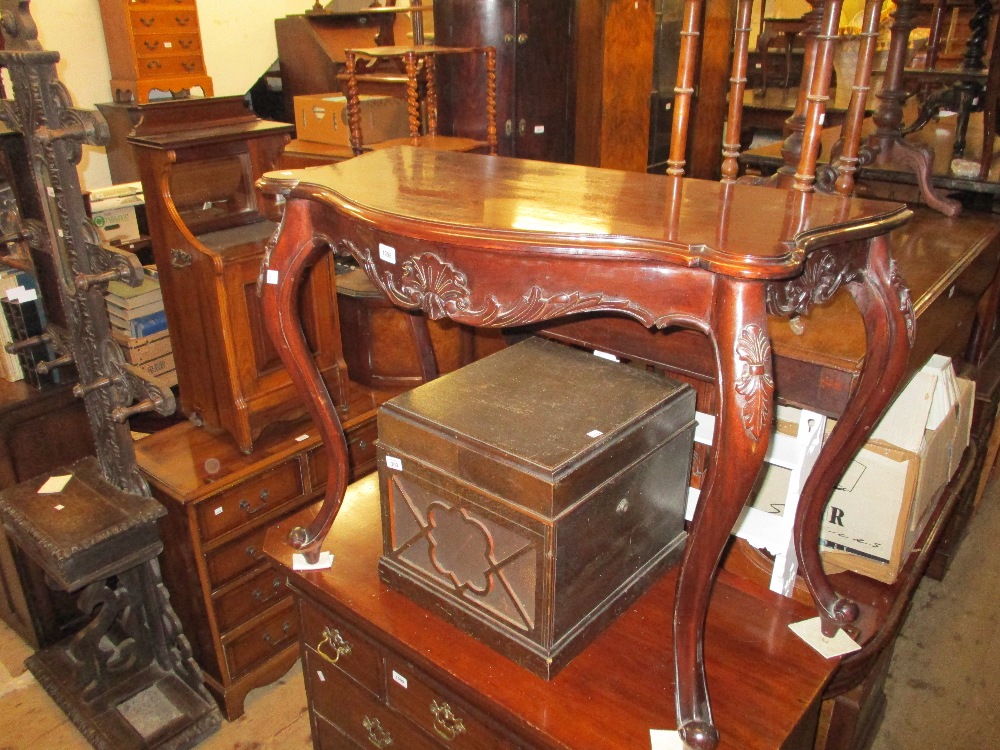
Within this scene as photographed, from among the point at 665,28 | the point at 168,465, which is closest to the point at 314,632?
the point at 168,465

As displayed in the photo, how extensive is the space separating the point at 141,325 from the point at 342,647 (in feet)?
6.03

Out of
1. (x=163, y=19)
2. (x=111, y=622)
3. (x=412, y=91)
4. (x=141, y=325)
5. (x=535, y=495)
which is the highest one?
(x=163, y=19)

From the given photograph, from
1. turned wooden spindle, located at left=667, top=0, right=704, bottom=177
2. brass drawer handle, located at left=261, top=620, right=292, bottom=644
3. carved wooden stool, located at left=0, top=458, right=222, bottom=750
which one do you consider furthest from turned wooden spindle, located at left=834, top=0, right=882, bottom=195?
brass drawer handle, located at left=261, top=620, right=292, bottom=644

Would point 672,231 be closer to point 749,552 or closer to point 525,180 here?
point 525,180

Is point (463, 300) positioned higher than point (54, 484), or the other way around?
point (463, 300)

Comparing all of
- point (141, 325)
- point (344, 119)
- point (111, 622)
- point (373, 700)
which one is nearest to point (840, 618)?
point (373, 700)

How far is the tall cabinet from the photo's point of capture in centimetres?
388

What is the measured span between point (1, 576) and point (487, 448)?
6.19 ft

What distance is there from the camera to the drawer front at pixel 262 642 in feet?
6.64

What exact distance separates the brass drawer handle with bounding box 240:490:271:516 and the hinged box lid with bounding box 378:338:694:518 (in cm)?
85

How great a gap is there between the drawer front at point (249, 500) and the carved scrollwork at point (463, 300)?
0.96 m

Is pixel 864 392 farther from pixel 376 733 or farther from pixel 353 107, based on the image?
pixel 353 107

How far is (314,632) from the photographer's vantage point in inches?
57.7

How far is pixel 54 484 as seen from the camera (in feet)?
6.16
